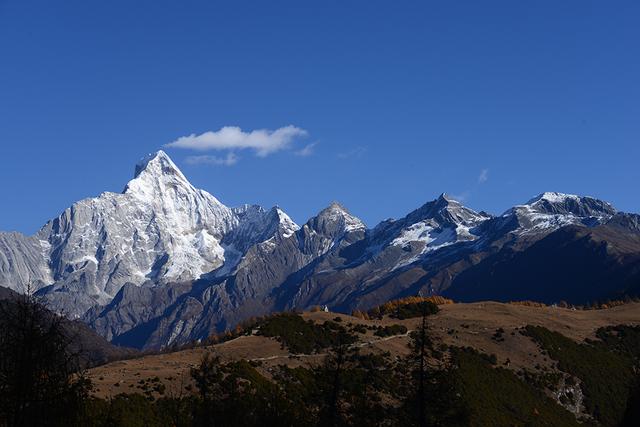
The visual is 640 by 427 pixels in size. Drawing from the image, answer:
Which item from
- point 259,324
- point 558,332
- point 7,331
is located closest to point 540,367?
point 558,332

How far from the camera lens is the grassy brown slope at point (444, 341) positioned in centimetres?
9631

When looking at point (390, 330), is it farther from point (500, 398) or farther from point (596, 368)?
point (596, 368)

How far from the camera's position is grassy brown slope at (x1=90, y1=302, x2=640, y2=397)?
9631 cm

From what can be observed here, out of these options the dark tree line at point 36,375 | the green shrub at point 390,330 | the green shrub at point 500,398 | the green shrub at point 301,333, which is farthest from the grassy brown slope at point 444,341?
the dark tree line at point 36,375

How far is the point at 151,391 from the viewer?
88.6 m

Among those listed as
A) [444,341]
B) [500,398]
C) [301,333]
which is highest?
[301,333]

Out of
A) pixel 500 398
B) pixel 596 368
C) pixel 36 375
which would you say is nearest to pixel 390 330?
pixel 500 398

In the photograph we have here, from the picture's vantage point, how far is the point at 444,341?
13862cm

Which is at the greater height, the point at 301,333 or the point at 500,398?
the point at 301,333

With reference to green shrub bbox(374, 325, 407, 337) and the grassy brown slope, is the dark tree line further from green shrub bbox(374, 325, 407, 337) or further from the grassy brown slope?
green shrub bbox(374, 325, 407, 337)

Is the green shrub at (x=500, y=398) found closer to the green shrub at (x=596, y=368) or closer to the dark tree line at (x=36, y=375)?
the green shrub at (x=596, y=368)

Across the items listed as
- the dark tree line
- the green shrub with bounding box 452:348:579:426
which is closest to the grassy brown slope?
the green shrub with bounding box 452:348:579:426

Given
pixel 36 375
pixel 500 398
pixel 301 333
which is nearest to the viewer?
pixel 36 375

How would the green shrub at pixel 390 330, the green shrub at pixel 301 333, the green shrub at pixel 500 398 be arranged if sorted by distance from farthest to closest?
the green shrub at pixel 390 330 → the green shrub at pixel 301 333 → the green shrub at pixel 500 398
